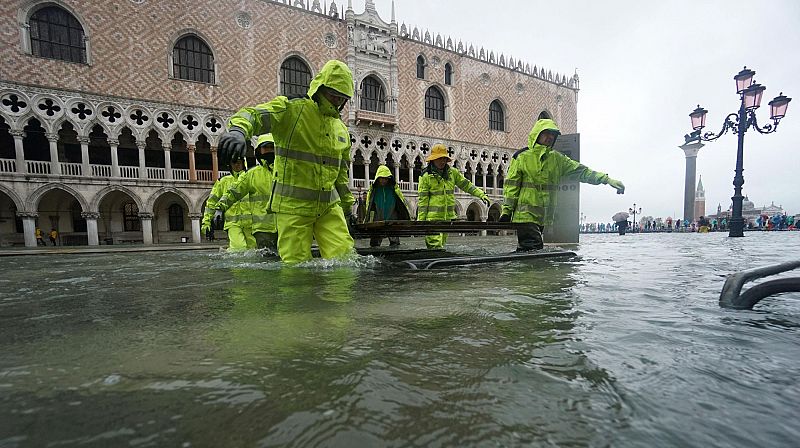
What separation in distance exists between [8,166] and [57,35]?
592 centimetres

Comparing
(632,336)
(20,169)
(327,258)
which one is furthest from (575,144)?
(20,169)

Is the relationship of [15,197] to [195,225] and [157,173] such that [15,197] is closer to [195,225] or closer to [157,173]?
[157,173]

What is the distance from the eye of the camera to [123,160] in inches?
720

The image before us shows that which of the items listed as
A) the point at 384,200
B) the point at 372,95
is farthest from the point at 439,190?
the point at 372,95

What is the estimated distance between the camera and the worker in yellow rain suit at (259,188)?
5.25m

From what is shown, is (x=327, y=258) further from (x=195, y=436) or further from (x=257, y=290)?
(x=195, y=436)

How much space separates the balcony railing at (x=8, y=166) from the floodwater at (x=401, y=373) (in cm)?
1852

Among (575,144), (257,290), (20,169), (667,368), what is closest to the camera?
(667,368)

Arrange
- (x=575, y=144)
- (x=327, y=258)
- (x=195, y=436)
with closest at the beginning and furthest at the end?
(x=195, y=436) < (x=327, y=258) < (x=575, y=144)

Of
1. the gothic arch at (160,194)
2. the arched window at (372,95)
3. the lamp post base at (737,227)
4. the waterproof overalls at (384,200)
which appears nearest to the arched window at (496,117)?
the arched window at (372,95)

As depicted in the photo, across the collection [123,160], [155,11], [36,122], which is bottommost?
[123,160]

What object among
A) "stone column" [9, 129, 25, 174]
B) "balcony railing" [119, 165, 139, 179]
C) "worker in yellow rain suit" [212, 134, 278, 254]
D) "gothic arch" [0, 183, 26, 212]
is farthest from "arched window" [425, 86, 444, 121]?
"gothic arch" [0, 183, 26, 212]

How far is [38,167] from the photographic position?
14977 millimetres

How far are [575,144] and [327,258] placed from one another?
6.64 meters
